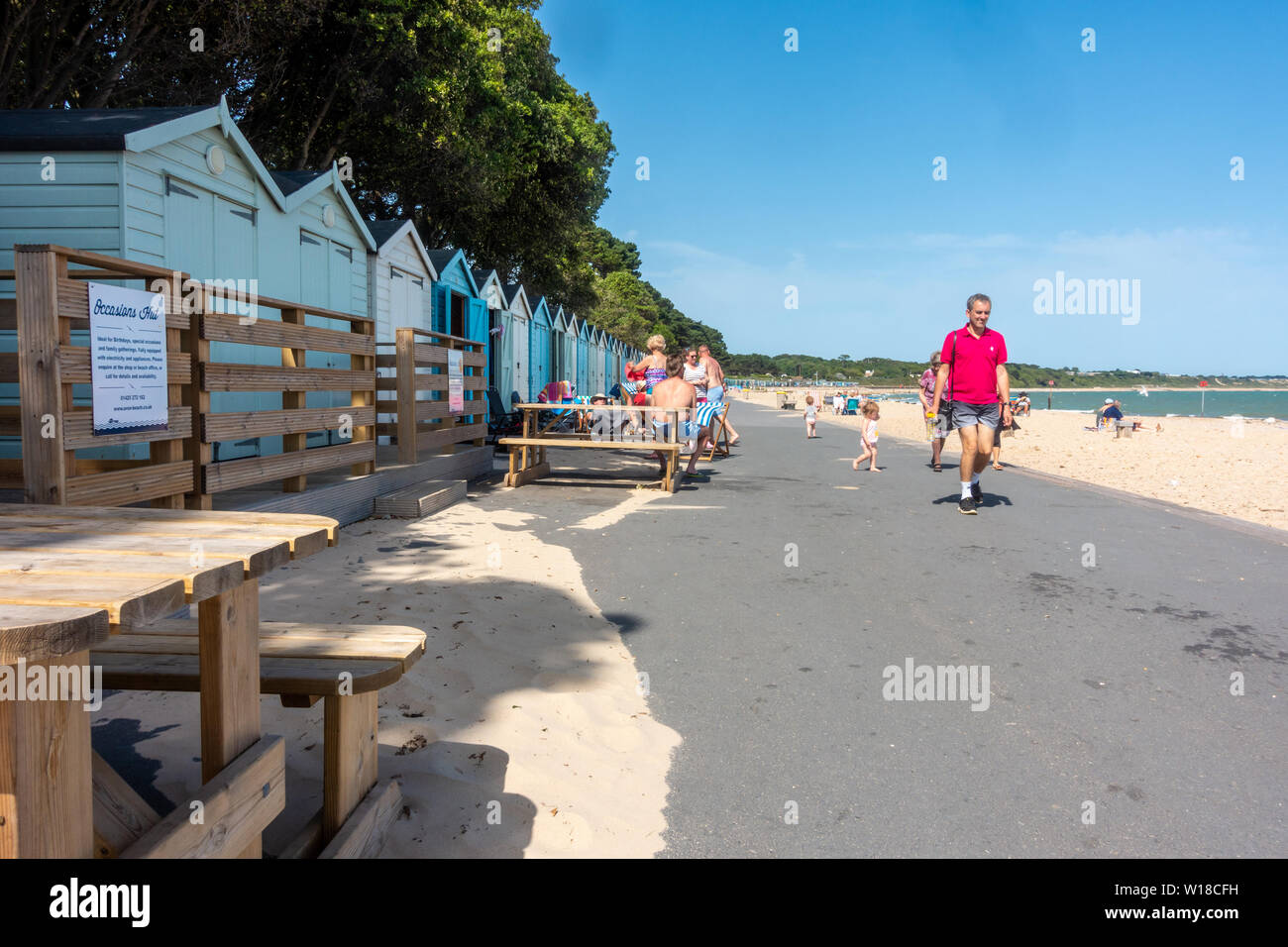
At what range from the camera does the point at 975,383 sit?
31.0 ft

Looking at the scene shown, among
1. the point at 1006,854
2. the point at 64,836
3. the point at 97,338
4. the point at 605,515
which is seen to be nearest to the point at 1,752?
the point at 64,836

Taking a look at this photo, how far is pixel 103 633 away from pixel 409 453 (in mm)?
8114

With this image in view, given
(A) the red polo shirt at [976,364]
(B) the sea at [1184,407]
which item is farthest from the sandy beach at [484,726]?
(B) the sea at [1184,407]

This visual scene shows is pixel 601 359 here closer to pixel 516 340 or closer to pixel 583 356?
pixel 583 356

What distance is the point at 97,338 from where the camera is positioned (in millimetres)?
4430

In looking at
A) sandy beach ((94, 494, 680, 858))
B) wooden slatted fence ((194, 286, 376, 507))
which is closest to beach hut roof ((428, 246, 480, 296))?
wooden slatted fence ((194, 286, 376, 507))

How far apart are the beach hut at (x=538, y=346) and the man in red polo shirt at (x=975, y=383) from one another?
13582 mm

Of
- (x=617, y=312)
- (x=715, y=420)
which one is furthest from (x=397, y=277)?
(x=617, y=312)

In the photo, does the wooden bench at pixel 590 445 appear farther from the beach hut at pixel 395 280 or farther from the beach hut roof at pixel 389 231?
the beach hut roof at pixel 389 231

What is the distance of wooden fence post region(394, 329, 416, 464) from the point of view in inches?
363

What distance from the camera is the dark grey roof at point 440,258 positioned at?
15.6m

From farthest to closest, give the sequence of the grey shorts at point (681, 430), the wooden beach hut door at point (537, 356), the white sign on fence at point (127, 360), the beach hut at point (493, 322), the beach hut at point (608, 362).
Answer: the beach hut at point (608, 362) < the wooden beach hut door at point (537, 356) < the beach hut at point (493, 322) < the grey shorts at point (681, 430) < the white sign on fence at point (127, 360)
